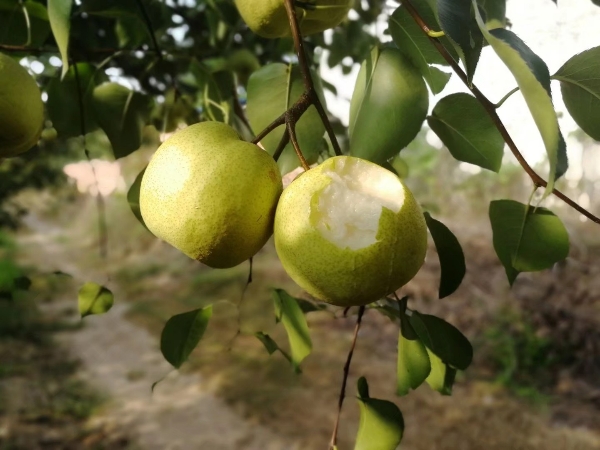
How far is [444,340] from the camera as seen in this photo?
73cm

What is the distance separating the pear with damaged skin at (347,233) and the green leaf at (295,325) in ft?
1.05

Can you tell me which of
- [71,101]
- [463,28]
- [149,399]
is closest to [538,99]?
[463,28]

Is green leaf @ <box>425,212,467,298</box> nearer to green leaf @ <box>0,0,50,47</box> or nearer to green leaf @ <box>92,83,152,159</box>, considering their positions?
green leaf @ <box>92,83,152,159</box>

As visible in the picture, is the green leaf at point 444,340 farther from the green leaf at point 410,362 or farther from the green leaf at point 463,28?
the green leaf at point 463,28

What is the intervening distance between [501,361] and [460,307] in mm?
668

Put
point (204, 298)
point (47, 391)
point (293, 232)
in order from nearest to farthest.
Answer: point (293, 232), point (47, 391), point (204, 298)

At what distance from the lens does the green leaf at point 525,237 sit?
24.0 inches

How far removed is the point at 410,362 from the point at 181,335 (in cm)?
38

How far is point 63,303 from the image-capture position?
18.4 ft

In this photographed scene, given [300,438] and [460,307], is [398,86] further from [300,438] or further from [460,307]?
[460,307]

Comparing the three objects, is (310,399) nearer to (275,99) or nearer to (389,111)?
(275,99)

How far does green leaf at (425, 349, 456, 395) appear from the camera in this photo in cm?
74

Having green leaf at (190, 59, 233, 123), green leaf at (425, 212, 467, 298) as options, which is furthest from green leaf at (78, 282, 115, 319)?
green leaf at (425, 212, 467, 298)

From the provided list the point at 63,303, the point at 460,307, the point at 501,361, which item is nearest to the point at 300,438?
the point at 501,361
